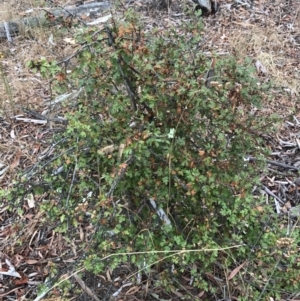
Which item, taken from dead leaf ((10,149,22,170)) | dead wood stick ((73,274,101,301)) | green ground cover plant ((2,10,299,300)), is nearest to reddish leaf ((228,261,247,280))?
green ground cover plant ((2,10,299,300))

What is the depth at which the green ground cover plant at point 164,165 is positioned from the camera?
2.00 m

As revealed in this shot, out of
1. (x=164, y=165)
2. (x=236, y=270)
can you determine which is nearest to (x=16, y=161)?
(x=164, y=165)

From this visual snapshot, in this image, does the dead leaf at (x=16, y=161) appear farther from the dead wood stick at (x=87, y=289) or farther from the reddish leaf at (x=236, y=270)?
the reddish leaf at (x=236, y=270)

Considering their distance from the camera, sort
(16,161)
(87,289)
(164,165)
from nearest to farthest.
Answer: (164,165) < (87,289) < (16,161)

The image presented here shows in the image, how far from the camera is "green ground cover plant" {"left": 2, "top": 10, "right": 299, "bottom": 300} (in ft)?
6.55

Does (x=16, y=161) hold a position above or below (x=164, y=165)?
below

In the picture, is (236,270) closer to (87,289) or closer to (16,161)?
(87,289)

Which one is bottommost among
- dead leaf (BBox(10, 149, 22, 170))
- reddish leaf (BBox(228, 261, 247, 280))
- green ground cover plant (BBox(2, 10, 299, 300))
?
dead leaf (BBox(10, 149, 22, 170))

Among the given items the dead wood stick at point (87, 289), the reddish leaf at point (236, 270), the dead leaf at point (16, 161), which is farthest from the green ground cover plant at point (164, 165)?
the dead leaf at point (16, 161)

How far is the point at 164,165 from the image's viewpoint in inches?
84.4

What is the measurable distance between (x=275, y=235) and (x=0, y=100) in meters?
2.51

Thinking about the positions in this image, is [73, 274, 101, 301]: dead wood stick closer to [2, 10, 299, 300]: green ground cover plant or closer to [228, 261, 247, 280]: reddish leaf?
[2, 10, 299, 300]: green ground cover plant

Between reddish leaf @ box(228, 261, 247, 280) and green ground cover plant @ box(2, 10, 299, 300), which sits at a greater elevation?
green ground cover plant @ box(2, 10, 299, 300)

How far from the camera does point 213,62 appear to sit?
2.13 m
